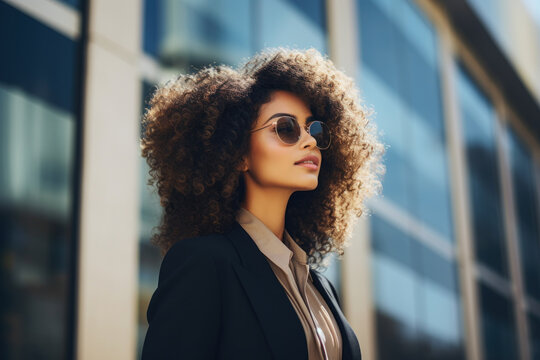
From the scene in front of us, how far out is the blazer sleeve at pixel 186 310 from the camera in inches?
63.6

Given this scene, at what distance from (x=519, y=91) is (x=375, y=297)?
12624 millimetres

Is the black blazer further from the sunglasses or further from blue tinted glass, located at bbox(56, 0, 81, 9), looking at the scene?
blue tinted glass, located at bbox(56, 0, 81, 9)

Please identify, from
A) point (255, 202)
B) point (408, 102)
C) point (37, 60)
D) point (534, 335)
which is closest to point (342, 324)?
point (255, 202)

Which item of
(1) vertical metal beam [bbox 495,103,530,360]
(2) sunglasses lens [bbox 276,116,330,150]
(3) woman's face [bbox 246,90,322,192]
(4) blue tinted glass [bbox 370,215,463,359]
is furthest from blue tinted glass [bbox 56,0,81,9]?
(1) vertical metal beam [bbox 495,103,530,360]

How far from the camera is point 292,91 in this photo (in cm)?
214

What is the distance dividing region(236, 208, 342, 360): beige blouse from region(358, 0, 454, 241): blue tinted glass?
300 inches

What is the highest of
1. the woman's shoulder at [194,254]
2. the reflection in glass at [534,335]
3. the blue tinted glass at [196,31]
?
the blue tinted glass at [196,31]

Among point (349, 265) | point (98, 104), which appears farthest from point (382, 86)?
point (98, 104)

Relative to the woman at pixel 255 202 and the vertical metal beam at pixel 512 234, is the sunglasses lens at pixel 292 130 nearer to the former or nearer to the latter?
the woman at pixel 255 202

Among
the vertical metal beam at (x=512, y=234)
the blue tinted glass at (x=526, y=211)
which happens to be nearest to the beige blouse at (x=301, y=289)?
the vertical metal beam at (x=512, y=234)

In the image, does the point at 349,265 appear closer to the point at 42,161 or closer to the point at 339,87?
the point at 42,161

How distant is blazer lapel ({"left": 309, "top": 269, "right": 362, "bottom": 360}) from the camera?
1.95m

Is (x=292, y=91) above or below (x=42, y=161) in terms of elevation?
below

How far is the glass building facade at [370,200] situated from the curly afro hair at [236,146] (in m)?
0.18
